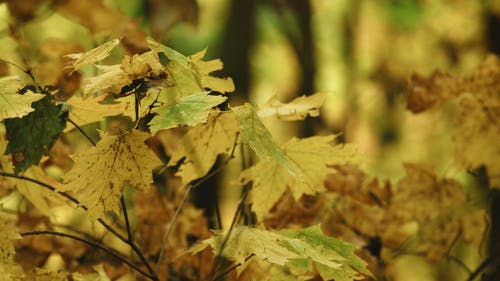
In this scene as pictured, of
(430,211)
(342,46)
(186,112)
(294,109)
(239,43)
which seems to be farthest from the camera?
(342,46)

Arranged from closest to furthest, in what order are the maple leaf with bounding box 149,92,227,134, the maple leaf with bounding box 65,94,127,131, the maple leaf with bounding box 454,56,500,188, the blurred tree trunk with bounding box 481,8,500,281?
the maple leaf with bounding box 149,92,227,134, the maple leaf with bounding box 65,94,127,131, the maple leaf with bounding box 454,56,500,188, the blurred tree trunk with bounding box 481,8,500,281

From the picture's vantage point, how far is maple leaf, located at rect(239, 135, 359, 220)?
1021 mm

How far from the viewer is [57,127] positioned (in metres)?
0.82

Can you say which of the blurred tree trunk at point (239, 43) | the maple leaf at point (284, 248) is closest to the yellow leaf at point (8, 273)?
the maple leaf at point (284, 248)

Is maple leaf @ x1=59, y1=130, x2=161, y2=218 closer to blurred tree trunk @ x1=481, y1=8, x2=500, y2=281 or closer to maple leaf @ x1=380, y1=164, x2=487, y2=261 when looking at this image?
maple leaf @ x1=380, y1=164, x2=487, y2=261

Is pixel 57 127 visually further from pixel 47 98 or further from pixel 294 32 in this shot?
pixel 294 32

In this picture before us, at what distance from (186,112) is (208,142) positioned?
290 millimetres

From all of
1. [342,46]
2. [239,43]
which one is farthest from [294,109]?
[342,46]

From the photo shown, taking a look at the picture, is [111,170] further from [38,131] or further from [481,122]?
[481,122]

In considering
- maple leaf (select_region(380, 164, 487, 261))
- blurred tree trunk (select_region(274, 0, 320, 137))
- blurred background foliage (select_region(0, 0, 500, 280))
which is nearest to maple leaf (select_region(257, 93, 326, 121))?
maple leaf (select_region(380, 164, 487, 261))

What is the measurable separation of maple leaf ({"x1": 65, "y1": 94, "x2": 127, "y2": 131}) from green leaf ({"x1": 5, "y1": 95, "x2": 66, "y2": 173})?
12cm

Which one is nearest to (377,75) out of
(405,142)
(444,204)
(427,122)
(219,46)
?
(427,122)

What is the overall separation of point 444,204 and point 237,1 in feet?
3.53

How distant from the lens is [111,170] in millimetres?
820
